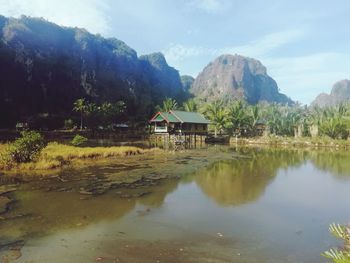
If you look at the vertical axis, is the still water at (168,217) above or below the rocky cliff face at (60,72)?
below

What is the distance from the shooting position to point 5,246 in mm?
8609

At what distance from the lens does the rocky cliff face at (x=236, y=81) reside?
171750mm

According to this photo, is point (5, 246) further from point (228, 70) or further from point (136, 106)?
point (228, 70)

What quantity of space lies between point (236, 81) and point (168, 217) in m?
169

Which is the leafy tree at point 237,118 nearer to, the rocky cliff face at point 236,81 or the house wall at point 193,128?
the house wall at point 193,128

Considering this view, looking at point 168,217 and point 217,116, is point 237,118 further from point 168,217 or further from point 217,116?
point 168,217

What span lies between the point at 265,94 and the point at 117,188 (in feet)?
594

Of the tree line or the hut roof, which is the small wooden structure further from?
the tree line

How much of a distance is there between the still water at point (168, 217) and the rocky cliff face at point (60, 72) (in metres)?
50.4

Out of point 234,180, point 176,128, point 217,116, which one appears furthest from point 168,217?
point 217,116

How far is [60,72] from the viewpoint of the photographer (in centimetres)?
9838

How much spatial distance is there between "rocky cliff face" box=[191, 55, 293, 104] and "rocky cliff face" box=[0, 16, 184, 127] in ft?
126

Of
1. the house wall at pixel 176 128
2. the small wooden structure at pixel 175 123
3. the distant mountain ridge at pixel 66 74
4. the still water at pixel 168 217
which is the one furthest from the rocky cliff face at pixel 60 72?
the still water at pixel 168 217

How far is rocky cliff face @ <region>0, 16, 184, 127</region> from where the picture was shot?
81562 millimetres
